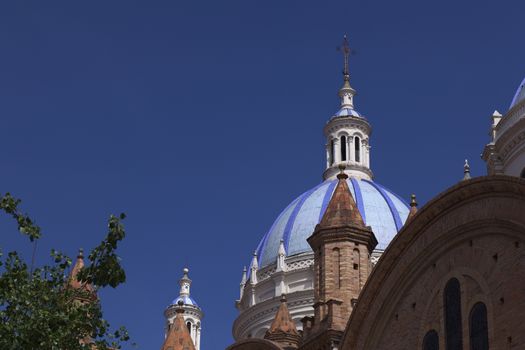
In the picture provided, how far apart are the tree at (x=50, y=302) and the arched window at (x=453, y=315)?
32.7 feet

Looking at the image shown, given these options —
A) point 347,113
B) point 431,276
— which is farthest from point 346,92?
point 431,276

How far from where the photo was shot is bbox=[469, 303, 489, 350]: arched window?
3116 centimetres

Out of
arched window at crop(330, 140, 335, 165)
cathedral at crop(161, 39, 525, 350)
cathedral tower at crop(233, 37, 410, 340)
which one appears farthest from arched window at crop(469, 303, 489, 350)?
arched window at crop(330, 140, 335, 165)

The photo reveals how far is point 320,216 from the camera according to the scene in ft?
213

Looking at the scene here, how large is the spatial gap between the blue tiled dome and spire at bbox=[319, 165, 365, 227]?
2413 cm

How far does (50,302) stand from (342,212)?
1382cm

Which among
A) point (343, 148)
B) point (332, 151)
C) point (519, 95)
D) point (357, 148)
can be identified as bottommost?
point (519, 95)

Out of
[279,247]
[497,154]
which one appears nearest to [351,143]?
[279,247]

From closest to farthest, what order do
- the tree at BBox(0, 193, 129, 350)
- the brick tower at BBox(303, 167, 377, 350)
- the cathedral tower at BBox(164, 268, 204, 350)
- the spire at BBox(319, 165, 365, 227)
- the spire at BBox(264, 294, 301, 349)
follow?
the tree at BBox(0, 193, 129, 350)
the brick tower at BBox(303, 167, 377, 350)
the spire at BBox(319, 165, 365, 227)
the spire at BBox(264, 294, 301, 349)
the cathedral tower at BBox(164, 268, 204, 350)

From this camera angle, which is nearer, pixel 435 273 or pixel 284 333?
pixel 435 273

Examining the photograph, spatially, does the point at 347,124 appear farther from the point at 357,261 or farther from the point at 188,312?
the point at 357,261

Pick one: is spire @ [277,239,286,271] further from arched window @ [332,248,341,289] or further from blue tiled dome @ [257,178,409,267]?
arched window @ [332,248,341,289]

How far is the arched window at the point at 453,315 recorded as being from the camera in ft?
106

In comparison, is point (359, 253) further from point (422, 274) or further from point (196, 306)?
point (196, 306)
